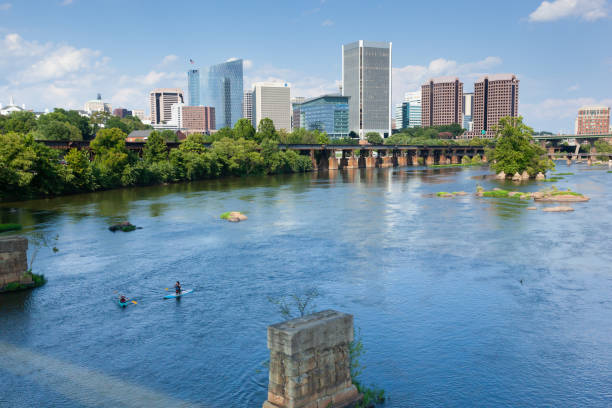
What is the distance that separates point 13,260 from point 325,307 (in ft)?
73.9

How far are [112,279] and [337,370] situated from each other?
88.4 ft

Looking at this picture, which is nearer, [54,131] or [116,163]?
[116,163]

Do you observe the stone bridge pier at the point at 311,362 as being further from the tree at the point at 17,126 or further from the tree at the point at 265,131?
the tree at the point at 265,131

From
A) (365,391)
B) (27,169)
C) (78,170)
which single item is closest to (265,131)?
(78,170)

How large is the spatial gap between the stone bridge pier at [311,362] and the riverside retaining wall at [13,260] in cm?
2597

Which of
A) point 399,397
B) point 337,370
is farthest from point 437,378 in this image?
point 337,370

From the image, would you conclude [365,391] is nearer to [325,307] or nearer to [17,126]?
[325,307]

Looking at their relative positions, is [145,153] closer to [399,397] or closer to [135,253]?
[135,253]

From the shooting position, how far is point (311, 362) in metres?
18.0

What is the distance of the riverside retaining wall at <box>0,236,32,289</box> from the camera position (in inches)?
1416

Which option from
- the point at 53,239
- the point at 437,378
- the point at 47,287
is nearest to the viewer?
the point at 437,378

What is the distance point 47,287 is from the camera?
38281 mm

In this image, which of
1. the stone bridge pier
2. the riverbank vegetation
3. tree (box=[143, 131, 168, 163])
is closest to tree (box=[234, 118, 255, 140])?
the riverbank vegetation

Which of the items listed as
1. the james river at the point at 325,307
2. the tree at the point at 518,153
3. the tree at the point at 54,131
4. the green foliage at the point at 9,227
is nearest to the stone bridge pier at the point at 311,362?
the james river at the point at 325,307
